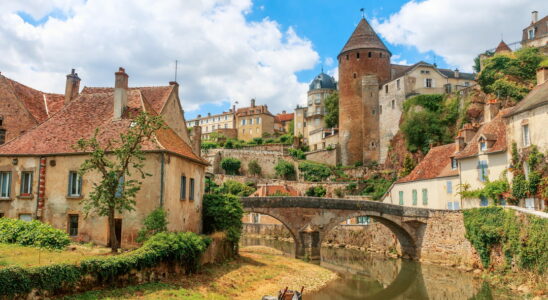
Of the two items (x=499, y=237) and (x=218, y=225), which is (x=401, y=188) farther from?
(x=218, y=225)

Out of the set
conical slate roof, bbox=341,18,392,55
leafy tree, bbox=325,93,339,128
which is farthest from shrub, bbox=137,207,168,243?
leafy tree, bbox=325,93,339,128

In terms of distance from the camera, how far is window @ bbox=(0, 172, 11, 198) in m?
19.2

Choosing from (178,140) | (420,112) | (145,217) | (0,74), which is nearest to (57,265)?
(145,217)

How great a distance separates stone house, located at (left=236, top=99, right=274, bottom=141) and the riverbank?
58.4 metres

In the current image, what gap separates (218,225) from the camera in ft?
72.0

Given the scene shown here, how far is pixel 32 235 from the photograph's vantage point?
1616cm

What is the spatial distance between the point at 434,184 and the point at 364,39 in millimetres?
31220

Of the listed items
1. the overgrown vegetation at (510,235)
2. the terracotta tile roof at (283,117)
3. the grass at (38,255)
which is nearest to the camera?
the grass at (38,255)

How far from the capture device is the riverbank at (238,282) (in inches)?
551

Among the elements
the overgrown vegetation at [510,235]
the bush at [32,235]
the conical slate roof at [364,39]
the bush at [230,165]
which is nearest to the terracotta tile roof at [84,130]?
the bush at [32,235]

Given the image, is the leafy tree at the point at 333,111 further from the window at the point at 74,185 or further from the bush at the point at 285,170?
the window at the point at 74,185

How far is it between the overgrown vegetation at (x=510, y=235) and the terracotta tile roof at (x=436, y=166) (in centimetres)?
569

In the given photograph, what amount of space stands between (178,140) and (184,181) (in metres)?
2.34

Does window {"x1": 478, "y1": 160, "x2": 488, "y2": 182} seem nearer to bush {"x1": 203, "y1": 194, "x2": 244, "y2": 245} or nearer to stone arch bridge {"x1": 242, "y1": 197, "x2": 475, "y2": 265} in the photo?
stone arch bridge {"x1": 242, "y1": 197, "x2": 475, "y2": 265}
